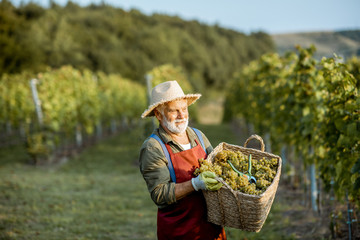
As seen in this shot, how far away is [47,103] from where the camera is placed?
1002 cm

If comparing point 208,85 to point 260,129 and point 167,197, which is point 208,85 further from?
point 167,197

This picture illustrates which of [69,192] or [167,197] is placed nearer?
[167,197]

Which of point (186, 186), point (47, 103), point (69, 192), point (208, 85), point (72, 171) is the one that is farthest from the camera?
point (208, 85)

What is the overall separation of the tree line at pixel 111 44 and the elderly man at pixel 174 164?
33.2 meters

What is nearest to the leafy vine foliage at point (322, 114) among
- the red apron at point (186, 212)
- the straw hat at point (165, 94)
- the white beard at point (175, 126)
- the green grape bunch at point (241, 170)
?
the green grape bunch at point (241, 170)

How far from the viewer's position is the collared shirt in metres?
2.04

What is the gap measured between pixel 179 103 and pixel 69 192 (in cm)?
561

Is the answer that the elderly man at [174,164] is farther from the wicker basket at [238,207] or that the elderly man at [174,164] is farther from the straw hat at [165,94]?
the wicker basket at [238,207]

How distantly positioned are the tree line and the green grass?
86.9ft

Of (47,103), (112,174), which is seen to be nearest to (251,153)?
(112,174)

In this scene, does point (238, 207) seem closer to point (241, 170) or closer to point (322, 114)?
point (241, 170)

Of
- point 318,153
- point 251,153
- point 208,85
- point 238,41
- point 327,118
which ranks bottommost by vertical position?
point 318,153

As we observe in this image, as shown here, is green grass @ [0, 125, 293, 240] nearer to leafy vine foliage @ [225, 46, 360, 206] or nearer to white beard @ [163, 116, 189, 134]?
leafy vine foliage @ [225, 46, 360, 206]

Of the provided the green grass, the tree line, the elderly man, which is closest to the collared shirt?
the elderly man
